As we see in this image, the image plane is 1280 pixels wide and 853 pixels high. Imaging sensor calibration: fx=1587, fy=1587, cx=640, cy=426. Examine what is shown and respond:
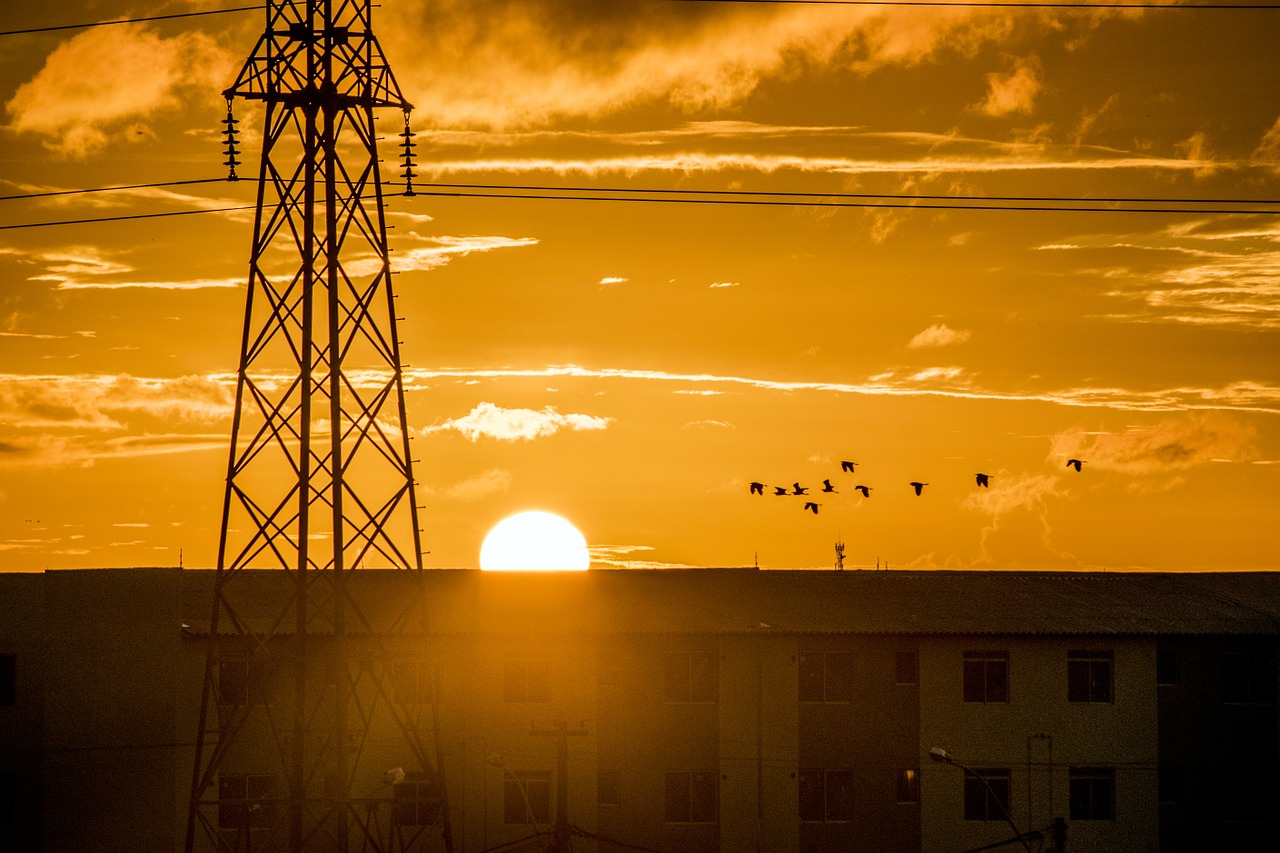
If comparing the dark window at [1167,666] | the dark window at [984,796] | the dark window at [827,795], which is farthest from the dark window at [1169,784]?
the dark window at [827,795]

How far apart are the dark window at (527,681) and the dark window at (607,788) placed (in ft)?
8.96

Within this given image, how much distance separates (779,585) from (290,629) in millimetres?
15848

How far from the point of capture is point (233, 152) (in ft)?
105

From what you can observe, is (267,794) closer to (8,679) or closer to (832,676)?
(8,679)

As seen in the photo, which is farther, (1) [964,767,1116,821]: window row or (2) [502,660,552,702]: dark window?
(1) [964,767,1116,821]: window row

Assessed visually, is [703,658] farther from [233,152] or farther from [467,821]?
[233,152]

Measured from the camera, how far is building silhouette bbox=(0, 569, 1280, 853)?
45.1 meters

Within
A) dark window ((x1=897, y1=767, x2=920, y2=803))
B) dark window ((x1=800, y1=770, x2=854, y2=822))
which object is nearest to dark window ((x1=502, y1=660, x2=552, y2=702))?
dark window ((x1=800, y1=770, x2=854, y2=822))

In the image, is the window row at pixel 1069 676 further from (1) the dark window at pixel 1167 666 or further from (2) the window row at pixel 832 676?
(1) the dark window at pixel 1167 666

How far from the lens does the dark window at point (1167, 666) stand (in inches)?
1937

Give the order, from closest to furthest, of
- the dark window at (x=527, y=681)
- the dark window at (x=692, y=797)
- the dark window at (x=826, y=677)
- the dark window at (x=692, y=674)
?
the dark window at (x=692, y=797) → the dark window at (x=527, y=681) → the dark window at (x=692, y=674) → the dark window at (x=826, y=677)

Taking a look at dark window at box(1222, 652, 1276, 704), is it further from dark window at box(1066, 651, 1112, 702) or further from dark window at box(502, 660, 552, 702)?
dark window at box(502, 660, 552, 702)

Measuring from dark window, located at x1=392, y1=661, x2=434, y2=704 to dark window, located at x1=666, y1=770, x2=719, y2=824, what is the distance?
7.49 m

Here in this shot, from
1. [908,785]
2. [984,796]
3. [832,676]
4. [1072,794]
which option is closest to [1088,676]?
[1072,794]
